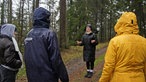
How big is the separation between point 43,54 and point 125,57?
1.32m

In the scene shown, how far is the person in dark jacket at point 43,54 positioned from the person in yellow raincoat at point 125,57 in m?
0.74

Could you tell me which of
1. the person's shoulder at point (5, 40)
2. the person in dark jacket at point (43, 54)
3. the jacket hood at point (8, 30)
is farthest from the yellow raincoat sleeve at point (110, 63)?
the jacket hood at point (8, 30)

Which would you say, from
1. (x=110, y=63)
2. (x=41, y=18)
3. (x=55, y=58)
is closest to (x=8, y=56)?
(x=41, y=18)

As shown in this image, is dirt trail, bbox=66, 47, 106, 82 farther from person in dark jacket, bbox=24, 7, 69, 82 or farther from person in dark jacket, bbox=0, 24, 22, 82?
person in dark jacket, bbox=24, 7, 69, 82

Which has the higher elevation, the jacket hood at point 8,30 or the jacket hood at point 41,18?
the jacket hood at point 41,18

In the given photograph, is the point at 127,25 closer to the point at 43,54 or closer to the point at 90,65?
the point at 43,54

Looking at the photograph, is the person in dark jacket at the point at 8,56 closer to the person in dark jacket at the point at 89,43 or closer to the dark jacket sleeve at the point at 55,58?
the dark jacket sleeve at the point at 55,58

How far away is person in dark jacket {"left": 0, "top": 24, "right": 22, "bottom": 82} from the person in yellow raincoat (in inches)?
94.3

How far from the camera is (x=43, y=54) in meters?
5.36

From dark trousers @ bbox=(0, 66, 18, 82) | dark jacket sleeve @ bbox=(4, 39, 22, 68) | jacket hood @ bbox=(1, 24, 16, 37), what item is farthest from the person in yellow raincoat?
jacket hood @ bbox=(1, 24, 16, 37)

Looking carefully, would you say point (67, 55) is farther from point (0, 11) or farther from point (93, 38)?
point (0, 11)

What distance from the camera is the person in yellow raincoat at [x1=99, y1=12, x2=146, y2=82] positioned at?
17.2 feet

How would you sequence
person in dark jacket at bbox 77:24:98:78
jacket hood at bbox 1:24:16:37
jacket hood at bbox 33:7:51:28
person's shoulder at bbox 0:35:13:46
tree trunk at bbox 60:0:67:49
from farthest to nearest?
tree trunk at bbox 60:0:67:49, person in dark jacket at bbox 77:24:98:78, jacket hood at bbox 1:24:16:37, person's shoulder at bbox 0:35:13:46, jacket hood at bbox 33:7:51:28

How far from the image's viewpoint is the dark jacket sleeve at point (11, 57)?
Result: 691cm
